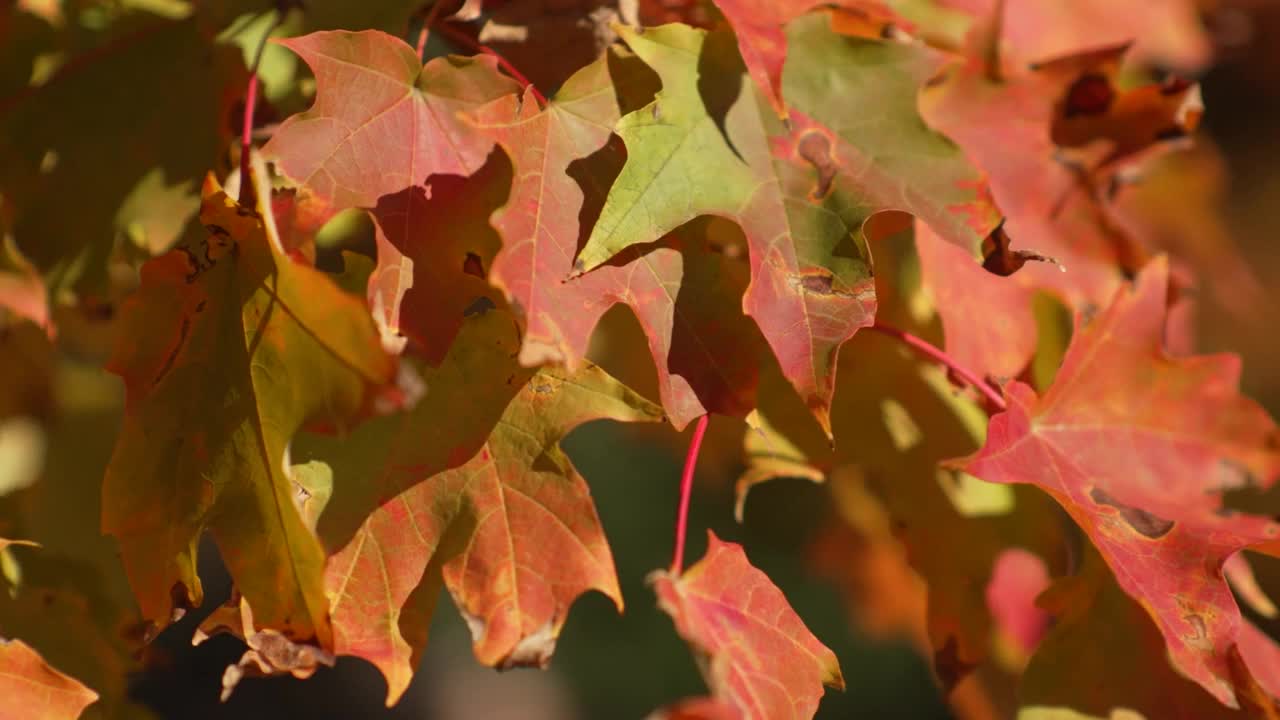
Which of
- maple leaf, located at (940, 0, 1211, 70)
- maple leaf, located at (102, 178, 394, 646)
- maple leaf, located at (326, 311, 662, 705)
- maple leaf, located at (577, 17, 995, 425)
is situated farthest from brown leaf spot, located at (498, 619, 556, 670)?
maple leaf, located at (940, 0, 1211, 70)

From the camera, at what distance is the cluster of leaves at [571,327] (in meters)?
0.78

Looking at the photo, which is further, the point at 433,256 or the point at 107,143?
the point at 107,143

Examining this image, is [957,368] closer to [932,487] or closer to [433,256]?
[932,487]

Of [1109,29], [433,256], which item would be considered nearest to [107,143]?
[433,256]

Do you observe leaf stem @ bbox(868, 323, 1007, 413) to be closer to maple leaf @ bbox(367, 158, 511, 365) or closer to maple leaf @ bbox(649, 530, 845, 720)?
maple leaf @ bbox(649, 530, 845, 720)

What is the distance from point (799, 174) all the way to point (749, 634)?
38 cm

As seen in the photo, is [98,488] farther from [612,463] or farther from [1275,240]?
[1275,240]

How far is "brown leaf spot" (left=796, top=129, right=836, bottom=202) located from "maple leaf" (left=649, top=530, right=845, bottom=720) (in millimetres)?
298

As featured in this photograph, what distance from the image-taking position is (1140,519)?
916 mm

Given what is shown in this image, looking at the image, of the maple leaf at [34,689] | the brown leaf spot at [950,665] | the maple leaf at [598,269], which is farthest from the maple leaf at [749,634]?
the maple leaf at [34,689]

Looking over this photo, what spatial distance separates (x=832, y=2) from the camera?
0.92m

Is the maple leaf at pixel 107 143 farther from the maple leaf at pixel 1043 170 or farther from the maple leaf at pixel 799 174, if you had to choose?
the maple leaf at pixel 1043 170

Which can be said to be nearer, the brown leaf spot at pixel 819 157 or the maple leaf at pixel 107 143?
the brown leaf spot at pixel 819 157

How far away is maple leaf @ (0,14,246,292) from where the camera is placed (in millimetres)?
1032
